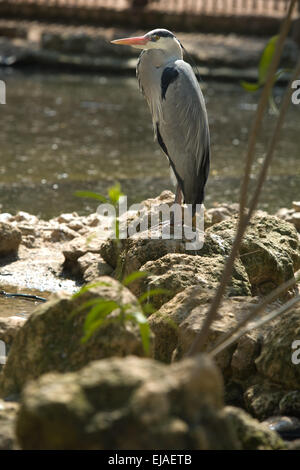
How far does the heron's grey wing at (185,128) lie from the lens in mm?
5105

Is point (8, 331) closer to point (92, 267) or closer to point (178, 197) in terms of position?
point (92, 267)

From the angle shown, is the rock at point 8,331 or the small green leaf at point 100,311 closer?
the small green leaf at point 100,311

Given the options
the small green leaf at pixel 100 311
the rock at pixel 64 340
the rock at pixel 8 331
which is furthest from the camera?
the rock at pixel 8 331

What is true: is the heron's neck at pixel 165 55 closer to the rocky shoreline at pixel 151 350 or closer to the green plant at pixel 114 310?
the rocky shoreline at pixel 151 350

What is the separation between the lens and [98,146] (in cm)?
909

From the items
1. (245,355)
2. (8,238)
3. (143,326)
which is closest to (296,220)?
(8,238)

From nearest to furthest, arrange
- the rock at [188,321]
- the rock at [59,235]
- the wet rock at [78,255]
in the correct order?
the rock at [188,321]
the wet rock at [78,255]
the rock at [59,235]

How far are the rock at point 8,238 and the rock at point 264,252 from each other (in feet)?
4.45

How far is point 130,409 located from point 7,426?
1.94 ft

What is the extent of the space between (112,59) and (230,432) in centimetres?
1294

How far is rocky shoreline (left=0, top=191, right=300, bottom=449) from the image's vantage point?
1.92 meters

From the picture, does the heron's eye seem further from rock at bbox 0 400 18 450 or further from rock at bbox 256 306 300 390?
rock at bbox 0 400 18 450

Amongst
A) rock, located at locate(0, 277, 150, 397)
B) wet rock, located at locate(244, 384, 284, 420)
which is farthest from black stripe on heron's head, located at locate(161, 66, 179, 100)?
rock, located at locate(0, 277, 150, 397)

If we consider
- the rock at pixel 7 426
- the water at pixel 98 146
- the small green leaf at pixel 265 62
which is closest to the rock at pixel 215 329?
the rock at pixel 7 426
